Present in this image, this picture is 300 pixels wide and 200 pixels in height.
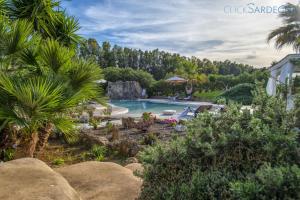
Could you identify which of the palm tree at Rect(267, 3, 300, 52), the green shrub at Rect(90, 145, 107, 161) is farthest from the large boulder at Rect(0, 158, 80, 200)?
the palm tree at Rect(267, 3, 300, 52)

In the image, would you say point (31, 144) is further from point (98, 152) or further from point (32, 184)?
point (32, 184)

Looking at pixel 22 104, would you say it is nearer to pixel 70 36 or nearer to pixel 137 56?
pixel 70 36

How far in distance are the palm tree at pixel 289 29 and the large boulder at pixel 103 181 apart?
67.9 ft

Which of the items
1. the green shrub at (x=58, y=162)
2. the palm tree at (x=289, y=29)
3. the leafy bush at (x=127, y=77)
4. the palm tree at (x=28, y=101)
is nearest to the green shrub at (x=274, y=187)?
the palm tree at (x=28, y=101)

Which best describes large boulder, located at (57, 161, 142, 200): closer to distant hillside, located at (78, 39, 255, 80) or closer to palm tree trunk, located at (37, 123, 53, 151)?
palm tree trunk, located at (37, 123, 53, 151)

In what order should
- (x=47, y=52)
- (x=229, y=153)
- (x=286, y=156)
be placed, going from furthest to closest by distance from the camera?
(x=47, y=52) < (x=229, y=153) < (x=286, y=156)

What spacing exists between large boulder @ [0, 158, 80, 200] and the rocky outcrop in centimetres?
3791

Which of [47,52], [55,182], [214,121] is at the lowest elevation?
[55,182]

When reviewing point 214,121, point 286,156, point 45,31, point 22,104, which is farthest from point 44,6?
point 286,156

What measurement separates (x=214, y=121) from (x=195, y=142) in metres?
0.33

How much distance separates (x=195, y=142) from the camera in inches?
105

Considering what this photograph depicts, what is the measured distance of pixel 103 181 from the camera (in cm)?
436

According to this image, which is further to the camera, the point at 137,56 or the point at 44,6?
the point at 137,56

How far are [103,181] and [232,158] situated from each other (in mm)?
2467
